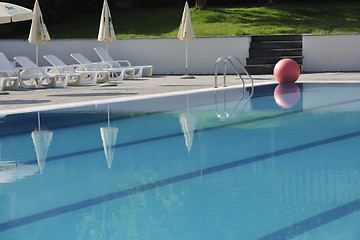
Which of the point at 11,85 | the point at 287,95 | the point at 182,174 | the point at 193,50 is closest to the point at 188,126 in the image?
the point at 182,174

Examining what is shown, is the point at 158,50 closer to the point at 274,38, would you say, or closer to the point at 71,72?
the point at 274,38

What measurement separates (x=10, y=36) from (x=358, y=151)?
2116cm

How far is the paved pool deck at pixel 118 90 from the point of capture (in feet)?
44.8

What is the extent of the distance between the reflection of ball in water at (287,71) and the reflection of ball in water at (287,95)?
0.29 metres

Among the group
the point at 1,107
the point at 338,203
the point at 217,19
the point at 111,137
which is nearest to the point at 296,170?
the point at 338,203

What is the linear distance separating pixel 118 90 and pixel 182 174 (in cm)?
1024

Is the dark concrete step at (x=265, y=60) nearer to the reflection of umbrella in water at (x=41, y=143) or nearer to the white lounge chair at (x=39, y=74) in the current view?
the white lounge chair at (x=39, y=74)

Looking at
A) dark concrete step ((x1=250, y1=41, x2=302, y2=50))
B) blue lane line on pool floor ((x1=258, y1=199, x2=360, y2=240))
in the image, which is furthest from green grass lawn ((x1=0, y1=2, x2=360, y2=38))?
blue lane line on pool floor ((x1=258, y1=199, x2=360, y2=240))

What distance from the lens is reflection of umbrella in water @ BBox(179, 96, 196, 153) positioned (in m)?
8.75

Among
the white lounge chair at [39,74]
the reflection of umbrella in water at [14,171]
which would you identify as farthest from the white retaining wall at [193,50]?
the reflection of umbrella in water at [14,171]

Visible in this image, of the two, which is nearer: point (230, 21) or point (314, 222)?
point (314, 222)

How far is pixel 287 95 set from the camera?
14.9m

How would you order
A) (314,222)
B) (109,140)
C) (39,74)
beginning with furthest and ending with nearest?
(39,74) < (109,140) < (314,222)

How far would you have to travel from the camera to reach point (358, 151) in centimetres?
778
